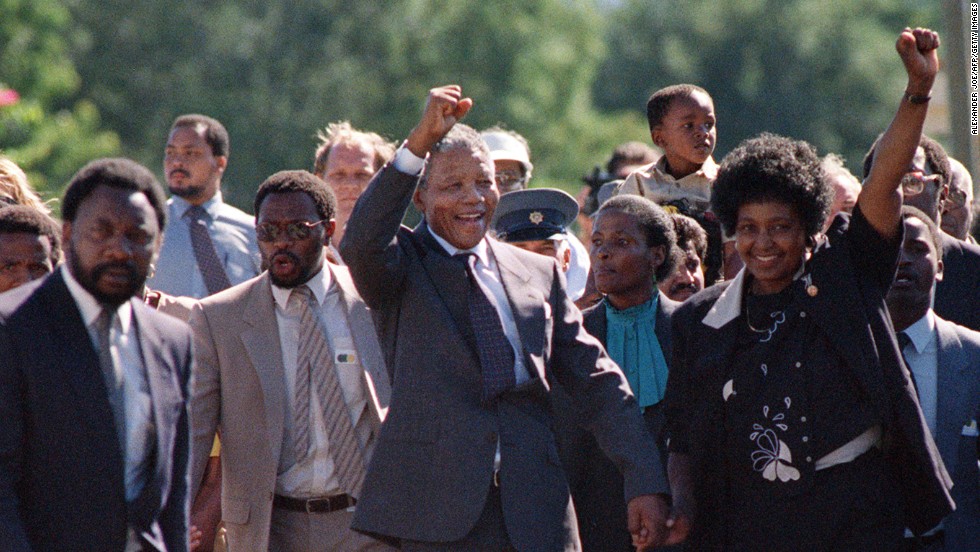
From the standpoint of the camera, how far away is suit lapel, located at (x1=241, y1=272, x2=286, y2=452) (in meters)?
7.03

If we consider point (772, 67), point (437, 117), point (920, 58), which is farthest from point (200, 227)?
point (772, 67)

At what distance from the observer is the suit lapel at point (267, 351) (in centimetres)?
703

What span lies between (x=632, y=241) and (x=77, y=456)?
3.33m

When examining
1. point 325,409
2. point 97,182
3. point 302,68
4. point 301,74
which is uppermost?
point 302,68

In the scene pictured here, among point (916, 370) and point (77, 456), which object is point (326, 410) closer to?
point (77, 456)

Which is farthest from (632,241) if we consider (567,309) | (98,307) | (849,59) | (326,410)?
(849,59)

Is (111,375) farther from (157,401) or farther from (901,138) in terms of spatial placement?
(901,138)

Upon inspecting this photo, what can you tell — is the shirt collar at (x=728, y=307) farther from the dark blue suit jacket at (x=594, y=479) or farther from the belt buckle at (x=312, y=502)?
the belt buckle at (x=312, y=502)

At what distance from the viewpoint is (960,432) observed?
6711mm

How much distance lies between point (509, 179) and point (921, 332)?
12.7ft

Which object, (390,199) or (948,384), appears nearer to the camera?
(390,199)

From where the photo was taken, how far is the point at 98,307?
5.36 metres

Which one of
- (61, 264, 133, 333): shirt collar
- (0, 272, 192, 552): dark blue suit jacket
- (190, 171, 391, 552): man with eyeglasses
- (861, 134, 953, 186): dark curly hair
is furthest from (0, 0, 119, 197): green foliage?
(0, 272, 192, 552): dark blue suit jacket

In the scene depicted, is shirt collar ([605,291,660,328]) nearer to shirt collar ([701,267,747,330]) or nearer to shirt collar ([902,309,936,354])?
shirt collar ([902,309,936,354])
